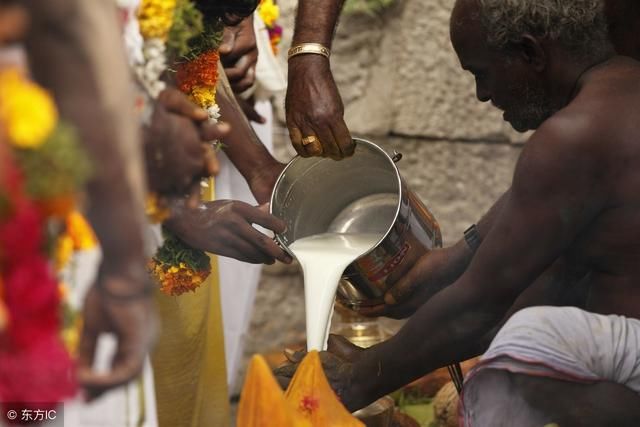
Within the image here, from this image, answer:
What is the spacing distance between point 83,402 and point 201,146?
0.42 metres

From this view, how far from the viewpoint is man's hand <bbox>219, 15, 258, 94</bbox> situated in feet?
10.6

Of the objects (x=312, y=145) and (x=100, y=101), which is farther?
(x=312, y=145)

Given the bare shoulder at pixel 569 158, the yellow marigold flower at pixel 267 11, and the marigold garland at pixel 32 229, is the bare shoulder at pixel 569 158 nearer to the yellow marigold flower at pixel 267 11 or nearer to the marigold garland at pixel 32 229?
the marigold garland at pixel 32 229

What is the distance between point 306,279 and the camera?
97.5 inches

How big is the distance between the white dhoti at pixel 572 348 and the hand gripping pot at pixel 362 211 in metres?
0.41

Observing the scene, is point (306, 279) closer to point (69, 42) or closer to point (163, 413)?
point (163, 413)

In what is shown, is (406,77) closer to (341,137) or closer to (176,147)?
(341,137)

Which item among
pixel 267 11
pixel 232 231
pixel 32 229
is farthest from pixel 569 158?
pixel 267 11

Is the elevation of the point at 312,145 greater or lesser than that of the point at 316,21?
lesser

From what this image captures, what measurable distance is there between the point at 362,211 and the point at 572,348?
765 mm

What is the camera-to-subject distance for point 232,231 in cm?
225

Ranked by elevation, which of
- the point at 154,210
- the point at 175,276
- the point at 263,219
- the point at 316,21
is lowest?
the point at 175,276

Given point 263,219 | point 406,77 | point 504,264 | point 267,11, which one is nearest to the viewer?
point 504,264

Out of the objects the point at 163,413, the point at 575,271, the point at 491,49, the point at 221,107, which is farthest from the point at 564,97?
the point at 163,413
